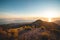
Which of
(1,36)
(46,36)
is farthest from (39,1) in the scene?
(1,36)

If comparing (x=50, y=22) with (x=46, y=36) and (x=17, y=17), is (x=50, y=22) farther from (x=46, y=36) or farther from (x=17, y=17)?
(x=17, y=17)

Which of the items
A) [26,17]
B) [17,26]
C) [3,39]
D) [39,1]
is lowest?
[3,39]

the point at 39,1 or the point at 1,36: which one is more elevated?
the point at 39,1

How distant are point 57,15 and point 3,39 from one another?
122 centimetres

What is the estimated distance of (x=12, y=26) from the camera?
243 cm

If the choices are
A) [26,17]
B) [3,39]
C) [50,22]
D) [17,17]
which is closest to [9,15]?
[17,17]

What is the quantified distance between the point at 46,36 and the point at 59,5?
0.71 m

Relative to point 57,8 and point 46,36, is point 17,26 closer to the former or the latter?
point 46,36

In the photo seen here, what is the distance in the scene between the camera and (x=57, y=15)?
8.08 ft

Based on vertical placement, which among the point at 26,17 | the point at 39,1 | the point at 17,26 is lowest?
the point at 17,26

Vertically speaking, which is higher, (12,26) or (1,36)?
(12,26)

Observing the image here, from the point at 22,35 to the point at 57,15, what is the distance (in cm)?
84

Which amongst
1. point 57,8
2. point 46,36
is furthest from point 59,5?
point 46,36

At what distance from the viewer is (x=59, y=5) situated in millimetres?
2492
